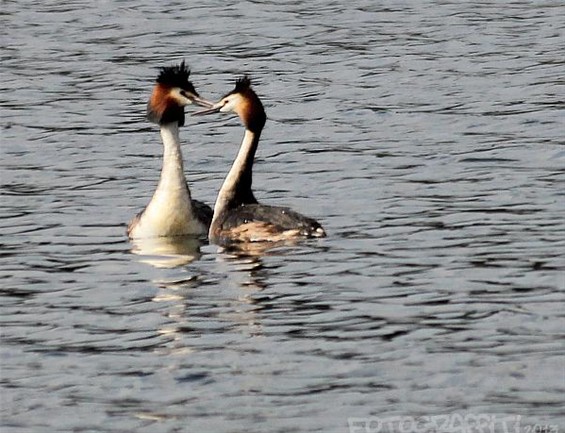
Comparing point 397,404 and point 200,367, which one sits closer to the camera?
point 397,404

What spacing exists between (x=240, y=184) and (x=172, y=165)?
650 millimetres

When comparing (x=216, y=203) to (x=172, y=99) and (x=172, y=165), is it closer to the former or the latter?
(x=172, y=165)

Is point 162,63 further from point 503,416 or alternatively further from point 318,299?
point 503,416

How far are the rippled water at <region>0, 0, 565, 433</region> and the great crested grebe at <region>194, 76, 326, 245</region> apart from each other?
25 cm

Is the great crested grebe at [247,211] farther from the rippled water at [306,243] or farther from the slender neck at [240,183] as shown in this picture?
the rippled water at [306,243]

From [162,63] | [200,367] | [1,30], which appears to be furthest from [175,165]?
[1,30]

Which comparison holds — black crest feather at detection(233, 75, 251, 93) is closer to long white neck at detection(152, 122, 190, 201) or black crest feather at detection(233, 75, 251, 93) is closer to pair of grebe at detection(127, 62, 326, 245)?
pair of grebe at detection(127, 62, 326, 245)

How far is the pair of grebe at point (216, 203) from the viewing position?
52.4 ft

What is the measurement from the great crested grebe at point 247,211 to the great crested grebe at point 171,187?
236 millimetres

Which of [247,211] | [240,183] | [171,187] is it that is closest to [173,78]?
[171,187]

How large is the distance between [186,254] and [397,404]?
5.49 metres

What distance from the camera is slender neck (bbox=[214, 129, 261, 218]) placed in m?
16.8

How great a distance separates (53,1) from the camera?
32.4 metres

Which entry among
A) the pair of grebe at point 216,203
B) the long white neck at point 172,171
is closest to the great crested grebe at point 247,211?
the pair of grebe at point 216,203
